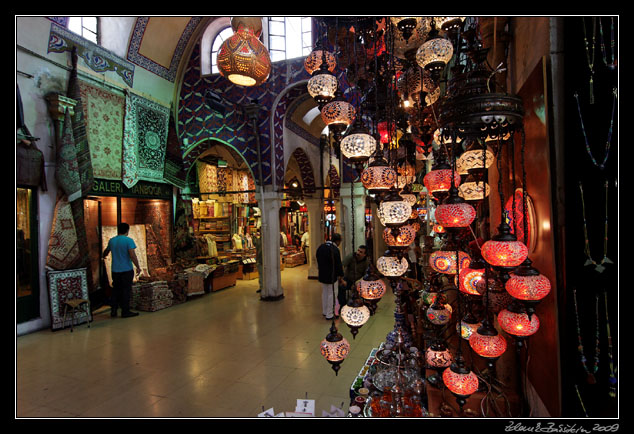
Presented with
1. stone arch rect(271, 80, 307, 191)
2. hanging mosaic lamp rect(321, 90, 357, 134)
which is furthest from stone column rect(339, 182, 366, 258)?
hanging mosaic lamp rect(321, 90, 357, 134)

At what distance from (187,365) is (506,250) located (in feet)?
12.4

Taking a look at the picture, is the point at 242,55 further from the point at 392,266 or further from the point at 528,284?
the point at 528,284

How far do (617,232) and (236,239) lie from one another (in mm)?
10452

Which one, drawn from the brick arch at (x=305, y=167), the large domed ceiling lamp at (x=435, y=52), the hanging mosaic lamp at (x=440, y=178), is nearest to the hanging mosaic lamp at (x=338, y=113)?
the large domed ceiling lamp at (x=435, y=52)

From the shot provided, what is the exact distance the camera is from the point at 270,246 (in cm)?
731

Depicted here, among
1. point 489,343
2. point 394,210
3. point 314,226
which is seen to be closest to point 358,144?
point 394,210

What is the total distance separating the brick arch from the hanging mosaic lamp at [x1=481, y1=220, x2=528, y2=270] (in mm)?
7744

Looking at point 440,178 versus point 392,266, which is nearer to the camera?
point 440,178

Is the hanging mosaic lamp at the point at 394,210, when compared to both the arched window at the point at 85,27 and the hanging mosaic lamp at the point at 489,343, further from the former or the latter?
the arched window at the point at 85,27

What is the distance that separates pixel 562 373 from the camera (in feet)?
4.95

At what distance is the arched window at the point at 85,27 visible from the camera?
5946 millimetres

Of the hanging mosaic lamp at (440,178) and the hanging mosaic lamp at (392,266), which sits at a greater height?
the hanging mosaic lamp at (440,178)

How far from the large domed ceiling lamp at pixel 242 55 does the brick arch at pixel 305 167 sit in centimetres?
487

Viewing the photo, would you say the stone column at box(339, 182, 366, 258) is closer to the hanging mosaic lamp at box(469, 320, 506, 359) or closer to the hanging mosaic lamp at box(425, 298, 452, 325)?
the hanging mosaic lamp at box(425, 298, 452, 325)
